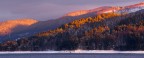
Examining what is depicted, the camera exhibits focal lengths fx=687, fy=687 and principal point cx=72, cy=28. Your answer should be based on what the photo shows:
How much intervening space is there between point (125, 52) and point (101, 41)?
14.0m

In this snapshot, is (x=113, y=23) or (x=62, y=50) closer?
(x=62, y=50)

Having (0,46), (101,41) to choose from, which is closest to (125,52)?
(101,41)

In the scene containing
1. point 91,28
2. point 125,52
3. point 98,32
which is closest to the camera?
point 125,52

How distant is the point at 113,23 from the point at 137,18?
4378mm

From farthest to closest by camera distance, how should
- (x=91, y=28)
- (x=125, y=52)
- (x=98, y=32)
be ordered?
1. (x=91, y=28)
2. (x=98, y=32)
3. (x=125, y=52)

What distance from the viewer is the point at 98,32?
118000mm

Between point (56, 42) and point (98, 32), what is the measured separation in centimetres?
800

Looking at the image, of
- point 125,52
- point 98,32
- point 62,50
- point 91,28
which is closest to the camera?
point 125,52

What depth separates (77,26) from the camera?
130000 mm

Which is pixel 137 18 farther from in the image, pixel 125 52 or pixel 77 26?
pixel 125 52

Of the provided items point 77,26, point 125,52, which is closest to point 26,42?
point 77,26

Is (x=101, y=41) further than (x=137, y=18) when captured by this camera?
No

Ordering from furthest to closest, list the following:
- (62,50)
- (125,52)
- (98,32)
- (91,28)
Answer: (91,28), (98,32), (62,50), (125,52)

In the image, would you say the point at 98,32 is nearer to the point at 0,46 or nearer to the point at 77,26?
the point at 77,26
